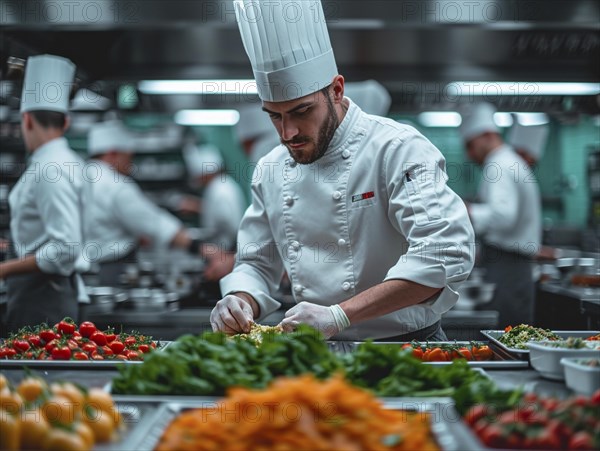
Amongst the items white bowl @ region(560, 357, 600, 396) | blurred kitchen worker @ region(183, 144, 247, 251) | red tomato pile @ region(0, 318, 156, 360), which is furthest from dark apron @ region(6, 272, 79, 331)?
blurred kitchen worker @ region(183, 144, 247, 251)

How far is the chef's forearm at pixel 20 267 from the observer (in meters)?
3.75

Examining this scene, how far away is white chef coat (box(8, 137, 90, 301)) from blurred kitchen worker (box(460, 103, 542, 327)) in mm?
2696

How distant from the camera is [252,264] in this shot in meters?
2.70

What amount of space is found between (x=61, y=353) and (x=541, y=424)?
135 cm

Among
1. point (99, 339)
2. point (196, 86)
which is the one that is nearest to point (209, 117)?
point (196, 86)

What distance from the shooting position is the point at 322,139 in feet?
7.97

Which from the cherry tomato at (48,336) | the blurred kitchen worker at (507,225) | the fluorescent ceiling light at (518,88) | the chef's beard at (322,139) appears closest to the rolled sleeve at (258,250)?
the chef's beard at (322,139)

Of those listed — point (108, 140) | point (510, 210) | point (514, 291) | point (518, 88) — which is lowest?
point (514, 291)

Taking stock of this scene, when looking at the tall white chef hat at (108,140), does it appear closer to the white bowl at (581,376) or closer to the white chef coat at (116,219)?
the white chef coat at (116,219)

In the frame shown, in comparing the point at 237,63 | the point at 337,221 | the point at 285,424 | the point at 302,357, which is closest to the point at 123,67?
the point at 237,63

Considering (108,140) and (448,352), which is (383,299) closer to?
(448,352)

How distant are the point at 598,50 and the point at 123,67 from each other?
10.8ft

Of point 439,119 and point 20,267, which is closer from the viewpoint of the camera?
point 20,267

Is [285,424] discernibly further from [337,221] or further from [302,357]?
[337,221]
